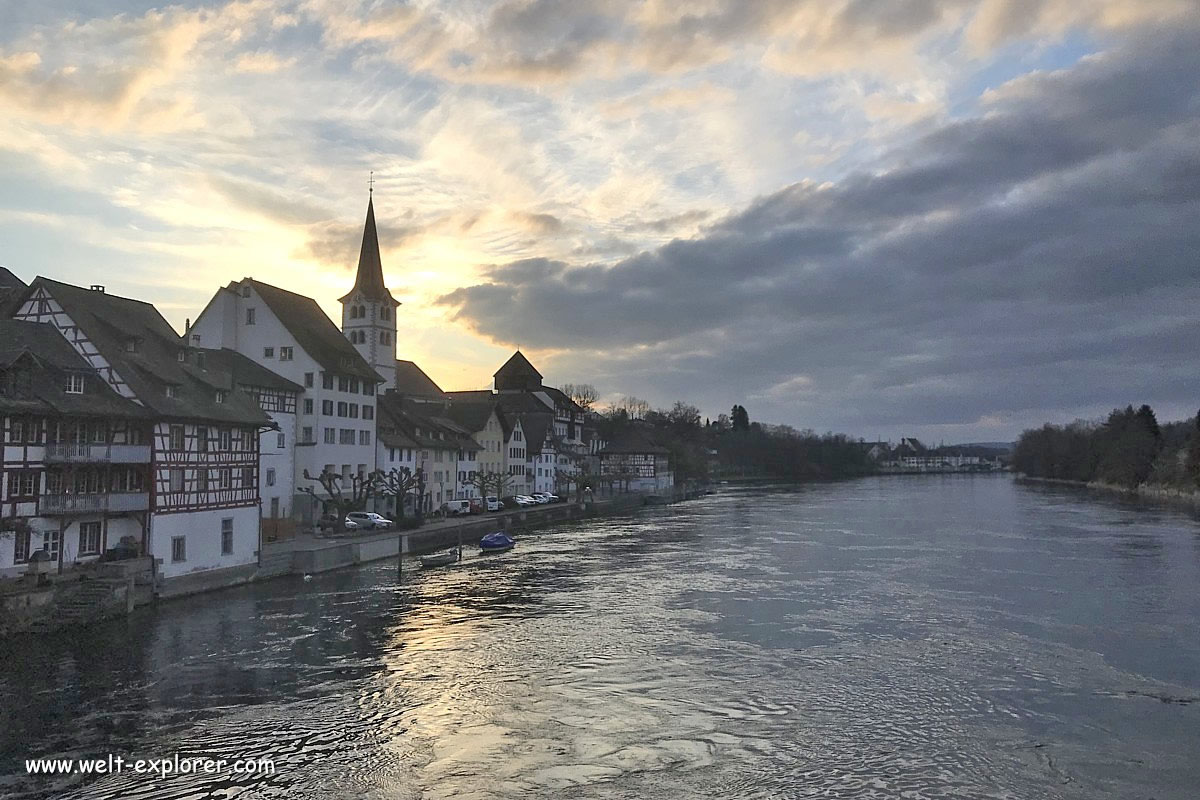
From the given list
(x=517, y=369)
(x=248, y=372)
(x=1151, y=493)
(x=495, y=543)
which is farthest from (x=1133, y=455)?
(x=248, y=372)

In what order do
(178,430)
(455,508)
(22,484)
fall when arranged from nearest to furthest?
1. (22,484)
2. (178,430)
3. (455,508)

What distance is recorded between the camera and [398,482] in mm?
Answer: 58344

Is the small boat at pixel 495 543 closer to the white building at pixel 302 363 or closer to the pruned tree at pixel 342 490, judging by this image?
the pruned tree at pixel 342 490

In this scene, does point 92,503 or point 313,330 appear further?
point 313,330

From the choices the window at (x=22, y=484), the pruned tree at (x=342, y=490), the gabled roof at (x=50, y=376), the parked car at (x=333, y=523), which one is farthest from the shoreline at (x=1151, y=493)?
the window at (x=22, y=484)

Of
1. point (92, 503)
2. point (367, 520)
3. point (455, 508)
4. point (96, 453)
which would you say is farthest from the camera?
point (455, 508)

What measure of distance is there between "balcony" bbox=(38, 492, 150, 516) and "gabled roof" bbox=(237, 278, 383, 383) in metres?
23.4

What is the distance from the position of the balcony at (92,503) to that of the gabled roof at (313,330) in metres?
23.4

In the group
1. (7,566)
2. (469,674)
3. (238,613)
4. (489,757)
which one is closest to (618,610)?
(469,674)

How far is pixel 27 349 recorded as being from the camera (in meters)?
29.3

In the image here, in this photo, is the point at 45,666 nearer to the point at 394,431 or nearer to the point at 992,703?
the point at 992,703

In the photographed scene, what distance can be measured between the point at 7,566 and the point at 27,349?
6677 millimetres

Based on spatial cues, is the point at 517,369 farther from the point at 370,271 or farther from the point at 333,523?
the point at 333,523

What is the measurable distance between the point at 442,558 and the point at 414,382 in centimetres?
5083
